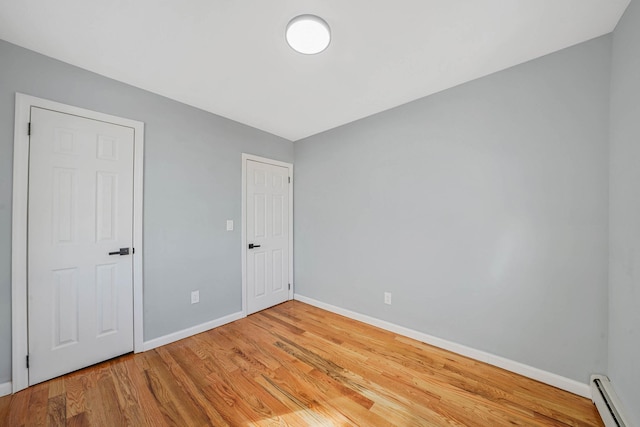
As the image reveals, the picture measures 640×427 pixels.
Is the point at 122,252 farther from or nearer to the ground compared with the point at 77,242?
nearer to the ground

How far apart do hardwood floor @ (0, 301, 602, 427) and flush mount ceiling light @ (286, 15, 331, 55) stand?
7.83 ft

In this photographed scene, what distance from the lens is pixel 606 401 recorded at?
53.5 inches

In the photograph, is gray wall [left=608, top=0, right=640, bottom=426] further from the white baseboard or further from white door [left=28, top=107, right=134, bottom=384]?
white door [left=28, top=107, right=134, bottom=384]

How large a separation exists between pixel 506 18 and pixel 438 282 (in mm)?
2011

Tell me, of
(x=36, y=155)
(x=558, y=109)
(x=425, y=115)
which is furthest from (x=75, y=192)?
(x=558, y=109)

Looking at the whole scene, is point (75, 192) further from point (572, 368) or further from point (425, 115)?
point (572, 368)

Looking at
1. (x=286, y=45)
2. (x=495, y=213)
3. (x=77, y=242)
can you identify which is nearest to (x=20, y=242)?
(x=77, y=242)

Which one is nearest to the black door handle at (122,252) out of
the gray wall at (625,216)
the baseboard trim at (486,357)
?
the baseboard trim at (486,357)

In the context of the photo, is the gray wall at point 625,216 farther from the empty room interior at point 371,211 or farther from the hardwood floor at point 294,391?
the hardwood floor at point 294,391

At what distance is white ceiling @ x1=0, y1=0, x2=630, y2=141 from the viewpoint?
4.27 feet

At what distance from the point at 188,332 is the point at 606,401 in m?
3.25

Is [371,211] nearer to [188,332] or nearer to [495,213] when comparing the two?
[495,213]

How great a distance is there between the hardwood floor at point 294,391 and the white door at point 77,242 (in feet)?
0.72

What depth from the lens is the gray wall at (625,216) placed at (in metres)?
1.20
